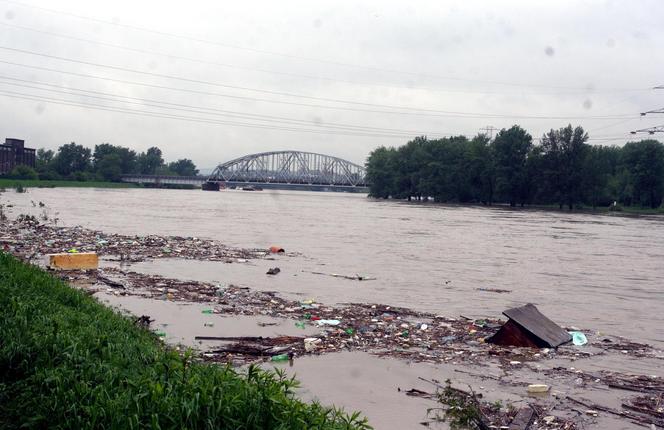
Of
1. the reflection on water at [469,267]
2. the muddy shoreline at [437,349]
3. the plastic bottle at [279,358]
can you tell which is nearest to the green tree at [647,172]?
the reflection on water at [469,267]

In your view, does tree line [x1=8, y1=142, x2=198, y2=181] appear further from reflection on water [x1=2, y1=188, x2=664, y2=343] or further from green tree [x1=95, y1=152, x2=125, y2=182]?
reflection on water [x1=2, y1=188, x2=664, y2=343]

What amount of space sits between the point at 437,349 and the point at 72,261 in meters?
8.56

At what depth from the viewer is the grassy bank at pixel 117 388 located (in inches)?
159

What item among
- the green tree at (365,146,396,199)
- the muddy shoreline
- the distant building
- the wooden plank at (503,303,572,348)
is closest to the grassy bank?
the muddy shoreline

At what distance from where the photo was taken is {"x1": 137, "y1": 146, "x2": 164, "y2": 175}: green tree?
5869 inches

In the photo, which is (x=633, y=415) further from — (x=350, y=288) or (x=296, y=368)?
(x=350, y=288)

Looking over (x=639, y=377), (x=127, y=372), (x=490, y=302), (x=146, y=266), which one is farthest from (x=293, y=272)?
(x=127, y=372)

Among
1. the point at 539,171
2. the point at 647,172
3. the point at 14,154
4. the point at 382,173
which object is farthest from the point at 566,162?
the point at 14,154

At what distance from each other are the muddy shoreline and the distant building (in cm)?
11702

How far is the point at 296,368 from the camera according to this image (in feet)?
26.0

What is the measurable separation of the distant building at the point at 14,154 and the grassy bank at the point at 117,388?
123131 mm

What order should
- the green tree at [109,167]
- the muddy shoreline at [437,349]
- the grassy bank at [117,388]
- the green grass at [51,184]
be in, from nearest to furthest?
the grassy bank at [117,388] < the muddy shoreline at [437,349] < the green grass at [51,184] < the green tree at [109,167]

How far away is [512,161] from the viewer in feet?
301

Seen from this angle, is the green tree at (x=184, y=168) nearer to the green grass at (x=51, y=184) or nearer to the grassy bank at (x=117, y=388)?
the green grass at (x=51, y=184)
